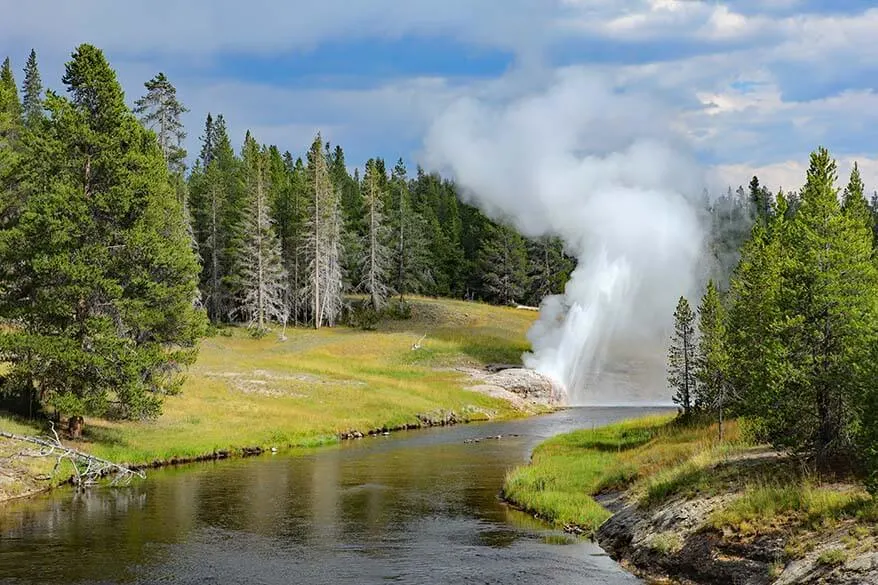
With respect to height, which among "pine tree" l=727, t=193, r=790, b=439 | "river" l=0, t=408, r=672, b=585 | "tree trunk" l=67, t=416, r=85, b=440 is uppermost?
"pine tree" l=727, t=193, r=790, b=439

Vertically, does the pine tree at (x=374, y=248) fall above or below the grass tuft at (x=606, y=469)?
above

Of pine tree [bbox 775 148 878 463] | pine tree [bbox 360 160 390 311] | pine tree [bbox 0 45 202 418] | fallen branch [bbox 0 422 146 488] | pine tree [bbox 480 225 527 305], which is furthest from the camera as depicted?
pine tree [bbox 480 225 527 305]

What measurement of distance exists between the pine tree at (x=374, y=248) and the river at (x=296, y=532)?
69.5 meters

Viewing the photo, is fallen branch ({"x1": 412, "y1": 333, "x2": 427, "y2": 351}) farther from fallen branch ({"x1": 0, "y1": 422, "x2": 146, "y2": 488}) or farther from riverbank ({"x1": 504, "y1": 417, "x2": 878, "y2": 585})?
riverbank ({"x1": 504, "y1": 417, "x2": 878, "y2": 585})

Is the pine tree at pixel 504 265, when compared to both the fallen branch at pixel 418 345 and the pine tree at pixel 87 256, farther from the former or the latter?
the pine tree at pixel 87 256

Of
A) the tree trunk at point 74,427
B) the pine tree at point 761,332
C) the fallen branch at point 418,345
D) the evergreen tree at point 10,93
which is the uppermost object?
the evergreen tree at point 10,93

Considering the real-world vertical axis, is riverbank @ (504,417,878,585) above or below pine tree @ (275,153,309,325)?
below

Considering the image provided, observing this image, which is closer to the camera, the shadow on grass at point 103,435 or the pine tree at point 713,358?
the pine tree at point 713,358

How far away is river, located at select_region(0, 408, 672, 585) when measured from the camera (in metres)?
23.1

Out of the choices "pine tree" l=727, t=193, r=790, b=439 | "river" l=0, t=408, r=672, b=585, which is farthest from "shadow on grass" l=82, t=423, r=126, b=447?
"pine tree" l=727, t=193, r=790, b=439

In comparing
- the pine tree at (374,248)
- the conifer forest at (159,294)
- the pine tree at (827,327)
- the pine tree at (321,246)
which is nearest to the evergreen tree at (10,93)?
the conifer forest at (159,294)

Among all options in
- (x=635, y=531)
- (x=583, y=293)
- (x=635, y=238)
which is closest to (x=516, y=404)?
(x=583, y=293)

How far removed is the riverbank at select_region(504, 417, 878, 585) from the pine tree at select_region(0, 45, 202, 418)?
21.2 meters

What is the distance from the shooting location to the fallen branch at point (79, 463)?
36594mm
